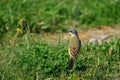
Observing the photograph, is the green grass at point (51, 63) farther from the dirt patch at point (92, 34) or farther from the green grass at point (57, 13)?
the green grass at point (57, 13)

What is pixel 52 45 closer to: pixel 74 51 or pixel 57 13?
pixel 74 51

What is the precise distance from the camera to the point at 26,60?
26.7 feet

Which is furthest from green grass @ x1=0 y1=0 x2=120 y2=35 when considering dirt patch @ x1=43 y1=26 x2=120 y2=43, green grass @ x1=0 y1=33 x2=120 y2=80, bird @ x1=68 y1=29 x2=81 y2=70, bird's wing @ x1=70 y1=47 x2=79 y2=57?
bird's wing @ x1=70 y1=47 x2=79 y2=57

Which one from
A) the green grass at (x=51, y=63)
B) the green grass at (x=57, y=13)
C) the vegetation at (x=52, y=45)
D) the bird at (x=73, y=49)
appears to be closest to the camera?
the green grass at (x=51, y=63)

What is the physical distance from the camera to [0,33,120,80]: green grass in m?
7.79

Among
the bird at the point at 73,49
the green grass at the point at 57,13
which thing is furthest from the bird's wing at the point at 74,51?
the green grass at the point at 57,13

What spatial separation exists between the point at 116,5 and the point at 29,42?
3.71 metres

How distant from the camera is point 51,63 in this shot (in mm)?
8094

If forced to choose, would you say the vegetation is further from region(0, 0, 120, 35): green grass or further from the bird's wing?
the bird's wing

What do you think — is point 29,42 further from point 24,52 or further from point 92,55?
point 92,55

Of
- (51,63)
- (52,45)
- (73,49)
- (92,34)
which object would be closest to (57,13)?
(92,34)

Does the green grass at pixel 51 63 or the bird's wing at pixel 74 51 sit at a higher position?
the bird's wing at pixel 74 51

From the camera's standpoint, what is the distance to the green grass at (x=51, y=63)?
25.6ft

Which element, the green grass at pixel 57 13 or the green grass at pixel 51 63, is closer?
the green grass at pixel 51 63
